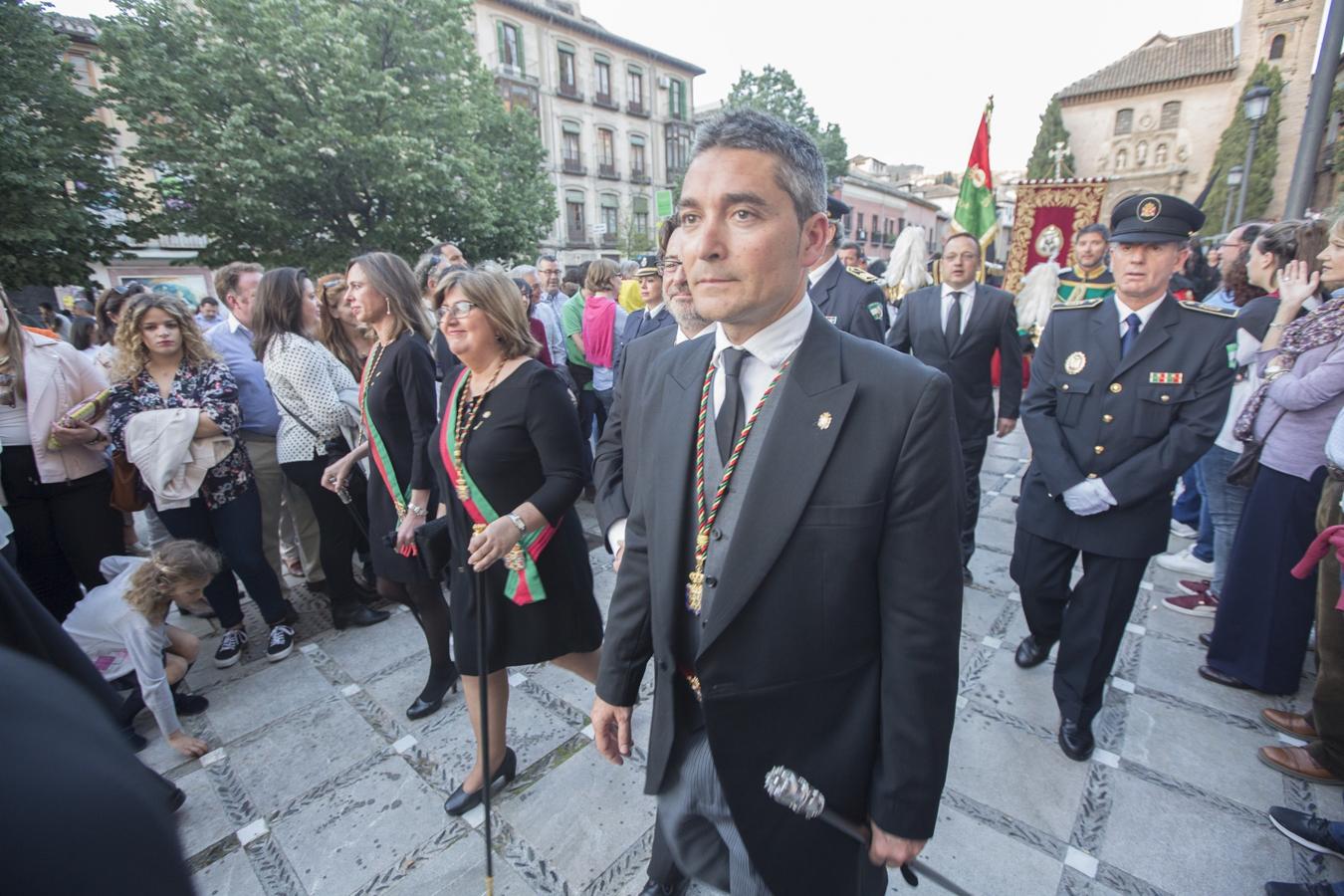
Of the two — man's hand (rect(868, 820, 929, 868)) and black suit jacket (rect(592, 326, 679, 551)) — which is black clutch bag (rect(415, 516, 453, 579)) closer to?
black suit jacket (rect(592, 326, 679, 551))

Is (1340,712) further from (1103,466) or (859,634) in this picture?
(859,634)

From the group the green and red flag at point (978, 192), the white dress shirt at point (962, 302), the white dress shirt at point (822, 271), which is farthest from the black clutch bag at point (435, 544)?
the green and red flag at point (978, 192)

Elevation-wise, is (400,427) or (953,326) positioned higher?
(953,326)

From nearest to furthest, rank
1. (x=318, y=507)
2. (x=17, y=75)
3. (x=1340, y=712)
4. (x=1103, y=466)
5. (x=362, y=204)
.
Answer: (x=1340, y=712), (x=1103, y=466), (x=318, y=507), (x=17, y=75), (x=362, y=204)

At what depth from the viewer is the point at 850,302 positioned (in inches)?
152

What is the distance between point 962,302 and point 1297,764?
2.90 m

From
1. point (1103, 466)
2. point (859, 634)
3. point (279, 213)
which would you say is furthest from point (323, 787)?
point (279, 213)

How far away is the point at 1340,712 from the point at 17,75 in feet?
53.5

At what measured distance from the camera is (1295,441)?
2.89 meters

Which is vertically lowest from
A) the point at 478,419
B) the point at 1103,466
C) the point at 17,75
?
the point at 1103,466

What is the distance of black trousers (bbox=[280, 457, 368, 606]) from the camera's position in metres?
3.90

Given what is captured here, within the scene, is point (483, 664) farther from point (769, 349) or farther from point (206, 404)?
point (206, 404)

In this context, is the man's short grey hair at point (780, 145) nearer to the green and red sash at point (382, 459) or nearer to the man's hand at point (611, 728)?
the man's hand at point (611, 728)

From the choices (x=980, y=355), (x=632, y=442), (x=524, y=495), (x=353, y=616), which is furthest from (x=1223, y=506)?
(x=353, y=616)
